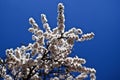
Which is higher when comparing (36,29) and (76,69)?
(36,29)

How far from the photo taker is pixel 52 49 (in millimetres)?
4910

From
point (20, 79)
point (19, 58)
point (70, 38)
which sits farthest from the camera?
point (20, 79)

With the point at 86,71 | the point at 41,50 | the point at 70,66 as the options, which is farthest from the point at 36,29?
the point at 86,71

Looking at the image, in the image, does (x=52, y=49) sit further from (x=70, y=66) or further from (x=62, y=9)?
(x=62, y=9)

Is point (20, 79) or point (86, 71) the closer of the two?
point (86, 71)

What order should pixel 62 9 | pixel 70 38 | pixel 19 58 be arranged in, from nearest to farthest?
pixel 62 9 → pixel 70 38 → pixel 19 58

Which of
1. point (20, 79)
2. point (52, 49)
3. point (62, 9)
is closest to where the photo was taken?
point (62, 9)

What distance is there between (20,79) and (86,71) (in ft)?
5.84

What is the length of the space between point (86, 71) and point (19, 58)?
5.53ft

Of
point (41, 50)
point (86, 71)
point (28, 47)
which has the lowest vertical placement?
point (86, 71)

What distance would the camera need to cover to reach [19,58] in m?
5.23

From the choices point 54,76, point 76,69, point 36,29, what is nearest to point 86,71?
point 76,69

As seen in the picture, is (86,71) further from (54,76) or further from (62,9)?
(62,9)

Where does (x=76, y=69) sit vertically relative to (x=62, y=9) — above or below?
below
